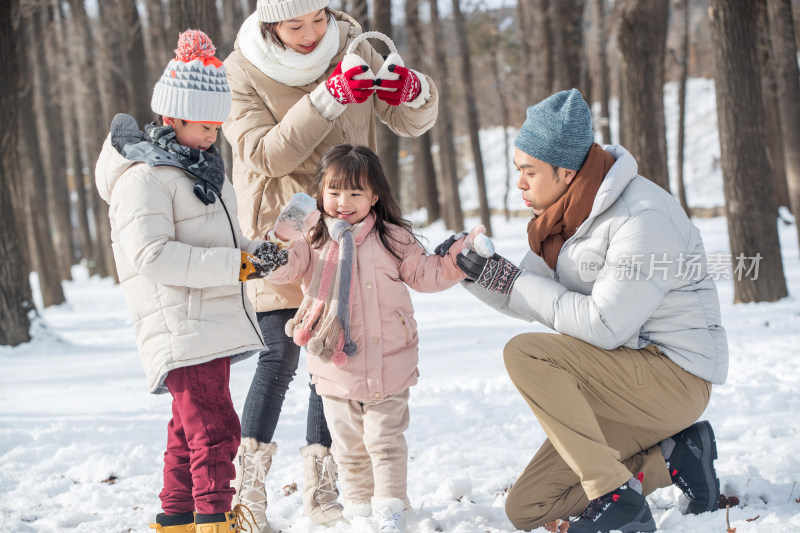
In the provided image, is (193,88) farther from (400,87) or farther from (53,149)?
(53,149)

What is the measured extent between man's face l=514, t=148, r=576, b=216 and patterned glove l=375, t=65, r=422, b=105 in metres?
0.49

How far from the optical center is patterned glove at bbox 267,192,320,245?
9.56 ft

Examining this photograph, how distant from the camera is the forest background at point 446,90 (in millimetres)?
7305

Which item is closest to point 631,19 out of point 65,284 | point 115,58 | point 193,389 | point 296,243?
point 296,243

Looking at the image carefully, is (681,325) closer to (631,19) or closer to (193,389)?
(193,389)

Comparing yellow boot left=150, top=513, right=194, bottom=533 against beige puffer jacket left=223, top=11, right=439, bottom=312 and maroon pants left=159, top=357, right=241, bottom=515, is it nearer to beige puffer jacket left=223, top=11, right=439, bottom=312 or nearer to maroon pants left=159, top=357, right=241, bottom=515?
maroon pants left=159, top=357, right=241, bottom=515

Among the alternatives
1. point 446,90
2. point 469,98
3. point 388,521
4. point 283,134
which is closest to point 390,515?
point 388,521

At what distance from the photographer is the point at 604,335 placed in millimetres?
2760

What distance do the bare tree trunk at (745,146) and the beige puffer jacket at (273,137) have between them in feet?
16.5

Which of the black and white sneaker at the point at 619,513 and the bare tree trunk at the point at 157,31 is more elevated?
the bare tree trunk at the point at 157,31

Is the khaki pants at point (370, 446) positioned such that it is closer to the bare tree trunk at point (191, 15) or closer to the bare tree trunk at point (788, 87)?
the bare tree trunk at point (191, 15)

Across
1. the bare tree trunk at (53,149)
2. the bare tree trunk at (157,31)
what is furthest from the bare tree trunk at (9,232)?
the bare tree trunk at (53,149)

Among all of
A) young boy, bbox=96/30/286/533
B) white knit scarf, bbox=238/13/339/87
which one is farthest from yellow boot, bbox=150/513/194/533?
white knit scarf, bbox=238/13/339/87

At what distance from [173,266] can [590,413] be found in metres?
1.56
